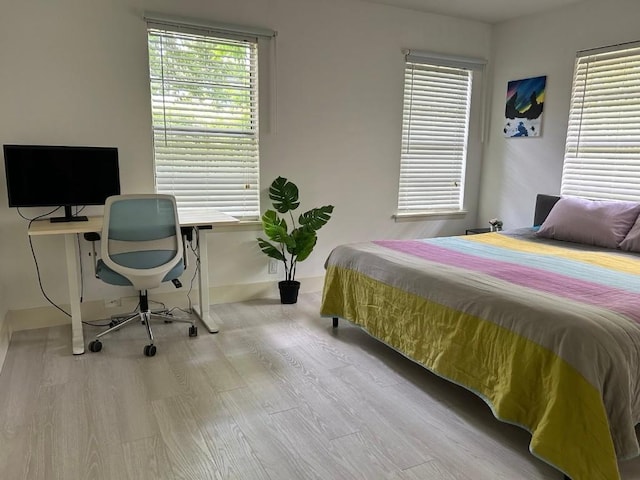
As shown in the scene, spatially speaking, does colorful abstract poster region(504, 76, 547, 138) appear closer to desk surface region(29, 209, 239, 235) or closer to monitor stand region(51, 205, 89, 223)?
desk surface region(29, 209, 239, 235)

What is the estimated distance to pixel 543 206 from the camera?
427cm

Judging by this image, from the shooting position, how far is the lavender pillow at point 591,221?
3.42 metres

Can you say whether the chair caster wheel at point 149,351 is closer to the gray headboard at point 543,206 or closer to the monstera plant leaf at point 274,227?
the monstera plant leaf at point 274,227

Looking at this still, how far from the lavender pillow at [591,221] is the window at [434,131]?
51.4 inches

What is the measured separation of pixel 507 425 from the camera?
2.28 meters

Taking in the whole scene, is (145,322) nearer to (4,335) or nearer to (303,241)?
(4,335)

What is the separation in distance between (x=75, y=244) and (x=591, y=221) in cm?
370

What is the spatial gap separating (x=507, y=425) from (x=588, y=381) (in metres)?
0.67

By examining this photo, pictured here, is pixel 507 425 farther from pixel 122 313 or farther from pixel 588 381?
pixel 122 313

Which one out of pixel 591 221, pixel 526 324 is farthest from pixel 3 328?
pixel 591 221

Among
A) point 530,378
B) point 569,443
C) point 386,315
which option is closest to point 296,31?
point 386,315

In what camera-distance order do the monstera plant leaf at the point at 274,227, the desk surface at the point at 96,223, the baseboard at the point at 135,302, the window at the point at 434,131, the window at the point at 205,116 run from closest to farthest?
the desk surface at the point at 96,223, the baseboard at the point at 135,302, the window at the point at 205,116, the monstera plant leaf at the point at 274,227, the window at the point at 434,131

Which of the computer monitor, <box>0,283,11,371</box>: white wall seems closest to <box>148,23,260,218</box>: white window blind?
the computer monitor

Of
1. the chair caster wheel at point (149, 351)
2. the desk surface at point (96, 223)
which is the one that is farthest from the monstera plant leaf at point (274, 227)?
the chair caster wheel at point (149, 351)
